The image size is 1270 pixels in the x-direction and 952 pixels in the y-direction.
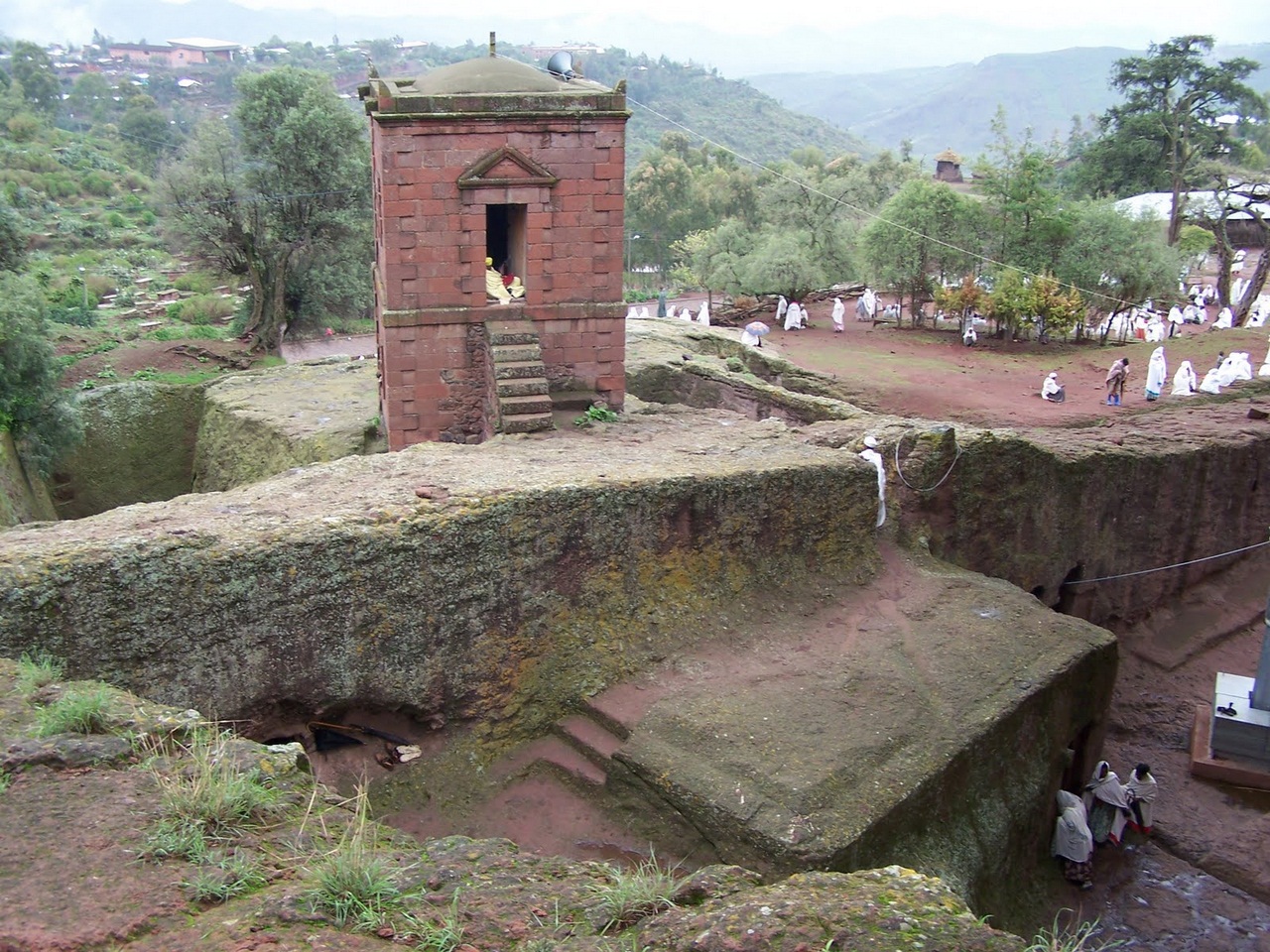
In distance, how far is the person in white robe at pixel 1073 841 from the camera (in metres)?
11.0

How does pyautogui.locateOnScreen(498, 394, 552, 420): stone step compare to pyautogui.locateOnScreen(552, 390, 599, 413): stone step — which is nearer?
pyautogui.locateOnScreen(498, 394, 552, 420): stone step

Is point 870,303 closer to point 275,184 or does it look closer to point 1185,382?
point 1185,382

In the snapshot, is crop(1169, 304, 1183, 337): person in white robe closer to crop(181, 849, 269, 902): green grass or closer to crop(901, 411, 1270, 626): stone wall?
crop(901, 411, 1270, 626): stone wall

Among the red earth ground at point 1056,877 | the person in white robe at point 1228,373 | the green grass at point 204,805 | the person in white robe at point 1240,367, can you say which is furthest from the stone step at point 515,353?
the person in white robe at point 1240,367

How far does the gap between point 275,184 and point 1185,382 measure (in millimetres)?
20950

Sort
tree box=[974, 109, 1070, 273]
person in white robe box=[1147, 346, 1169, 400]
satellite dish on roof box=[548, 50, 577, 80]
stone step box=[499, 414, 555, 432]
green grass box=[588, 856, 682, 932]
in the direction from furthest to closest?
tree box=[974, 109, 1070, 273]
person in white robe box=[1147, 346, 1169, 400]
satellite dish on roof box=[548, 50, 577, 80]
stone step box=[499, 414, 555, 432]
green grass box=[588, 856, 682, 932]

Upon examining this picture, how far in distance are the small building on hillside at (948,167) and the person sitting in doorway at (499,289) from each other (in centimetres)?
5301

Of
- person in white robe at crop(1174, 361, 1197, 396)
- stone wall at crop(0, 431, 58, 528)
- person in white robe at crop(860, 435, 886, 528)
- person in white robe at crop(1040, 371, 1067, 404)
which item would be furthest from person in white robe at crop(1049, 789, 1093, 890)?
stone wall at crop(0, 431, 58, 528)

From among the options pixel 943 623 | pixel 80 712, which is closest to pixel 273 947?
pixel 80 712

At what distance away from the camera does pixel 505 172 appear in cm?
1348

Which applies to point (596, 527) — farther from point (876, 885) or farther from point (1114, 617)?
point (1114, 617)

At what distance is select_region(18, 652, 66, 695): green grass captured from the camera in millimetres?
6488

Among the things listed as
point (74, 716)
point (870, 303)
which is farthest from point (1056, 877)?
point (870, 303)

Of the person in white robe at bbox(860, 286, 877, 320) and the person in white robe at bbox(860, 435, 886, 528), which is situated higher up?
the person in white robe at bbox(860, 286, 877, 320)
